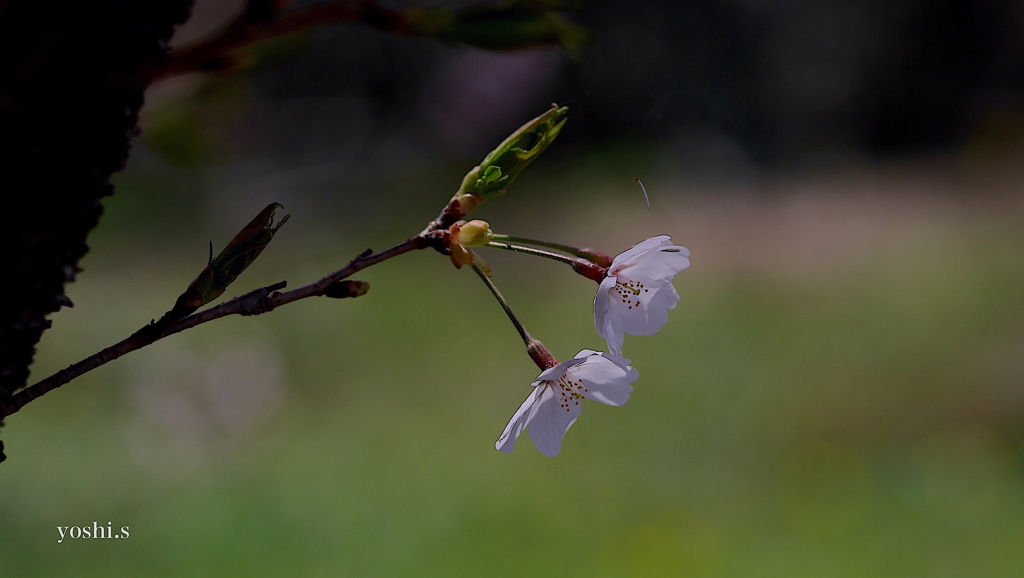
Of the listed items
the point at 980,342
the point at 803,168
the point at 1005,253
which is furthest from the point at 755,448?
the point at 803,168

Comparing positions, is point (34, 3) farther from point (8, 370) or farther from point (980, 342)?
point (980, 342)

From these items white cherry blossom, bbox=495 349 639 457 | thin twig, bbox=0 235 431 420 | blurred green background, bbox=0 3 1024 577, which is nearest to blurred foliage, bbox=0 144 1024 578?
blurred green background, bbox=0 3 1024 577

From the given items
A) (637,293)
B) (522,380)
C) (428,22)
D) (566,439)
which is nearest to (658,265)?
(637,293)

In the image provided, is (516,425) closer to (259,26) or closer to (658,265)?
(658,265)

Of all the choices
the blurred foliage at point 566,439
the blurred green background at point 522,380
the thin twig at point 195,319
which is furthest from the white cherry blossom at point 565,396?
the blurred foliage at point 566,439

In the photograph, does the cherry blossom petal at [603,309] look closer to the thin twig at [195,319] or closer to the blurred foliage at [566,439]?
the thin twig at [195,319]
